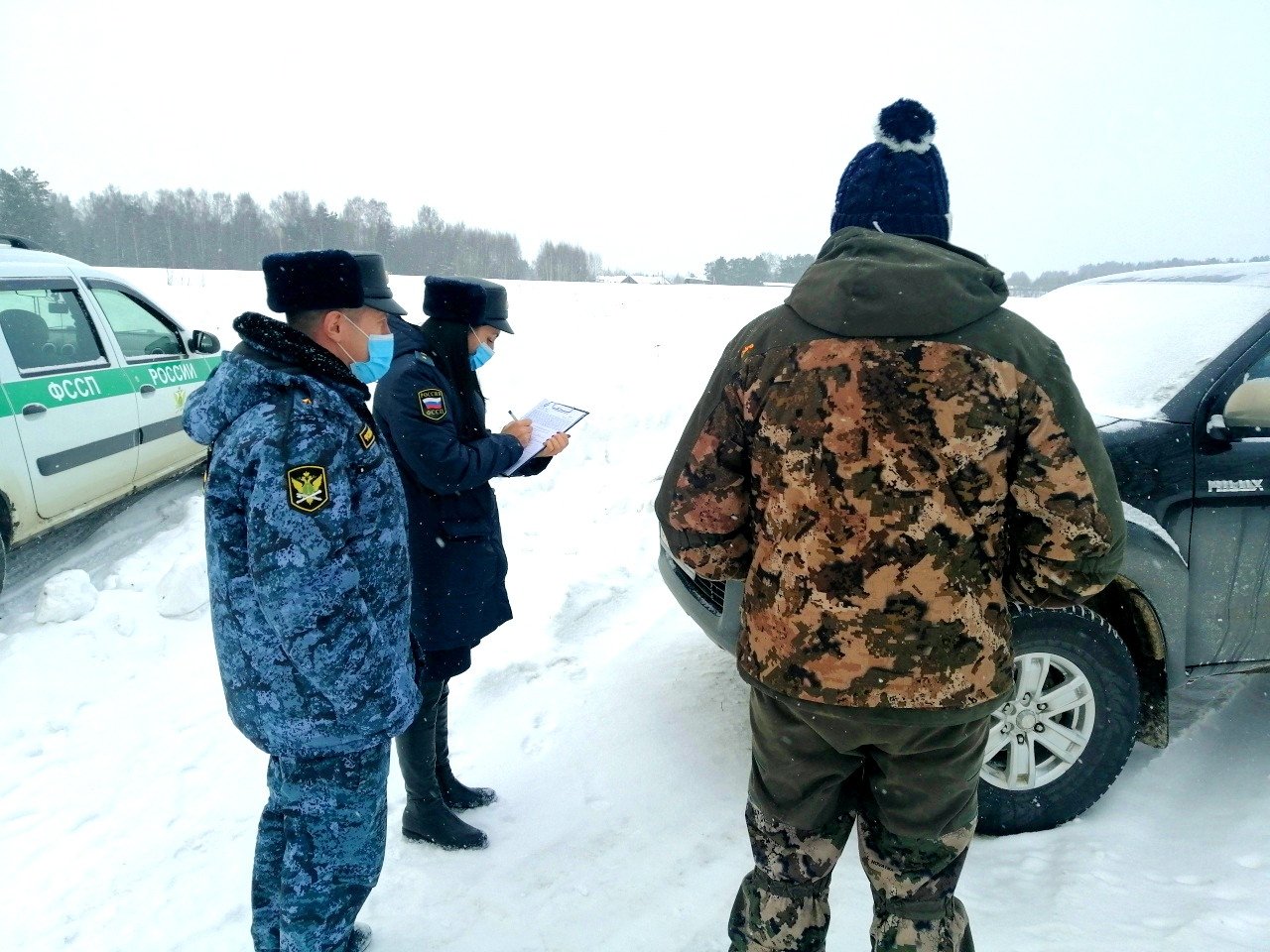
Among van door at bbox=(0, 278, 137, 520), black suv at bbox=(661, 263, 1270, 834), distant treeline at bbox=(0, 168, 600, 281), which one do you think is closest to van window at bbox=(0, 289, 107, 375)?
van door at bbox=(0, 278, 137, 520)

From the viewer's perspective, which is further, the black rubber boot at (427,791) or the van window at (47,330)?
the van window at (47,330)

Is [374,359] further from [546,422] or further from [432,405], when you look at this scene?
[546,422]

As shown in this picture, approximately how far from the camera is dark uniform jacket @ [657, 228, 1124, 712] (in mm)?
1495

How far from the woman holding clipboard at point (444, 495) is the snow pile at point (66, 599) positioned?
2.98 metres

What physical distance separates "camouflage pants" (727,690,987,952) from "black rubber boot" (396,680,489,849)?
4.08 ft

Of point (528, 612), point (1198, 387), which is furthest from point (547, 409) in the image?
point (1198, 387)

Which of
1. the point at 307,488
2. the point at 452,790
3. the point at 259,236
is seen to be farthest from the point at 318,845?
the point at 259,236

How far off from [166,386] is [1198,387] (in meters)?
6.41

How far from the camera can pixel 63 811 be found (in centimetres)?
303

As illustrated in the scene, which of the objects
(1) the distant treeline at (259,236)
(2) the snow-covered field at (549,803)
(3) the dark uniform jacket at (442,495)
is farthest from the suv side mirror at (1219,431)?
(1) the distant treeline at (259,236)

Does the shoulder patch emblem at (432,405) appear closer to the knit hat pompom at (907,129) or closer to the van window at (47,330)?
the knit hat pompom at (907,129)

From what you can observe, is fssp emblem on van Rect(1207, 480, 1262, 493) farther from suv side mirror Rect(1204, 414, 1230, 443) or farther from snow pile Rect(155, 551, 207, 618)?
snow pile Rect(155, 551, 207, 618)

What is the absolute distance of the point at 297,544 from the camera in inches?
65.9

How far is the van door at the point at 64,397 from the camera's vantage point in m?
4.61
